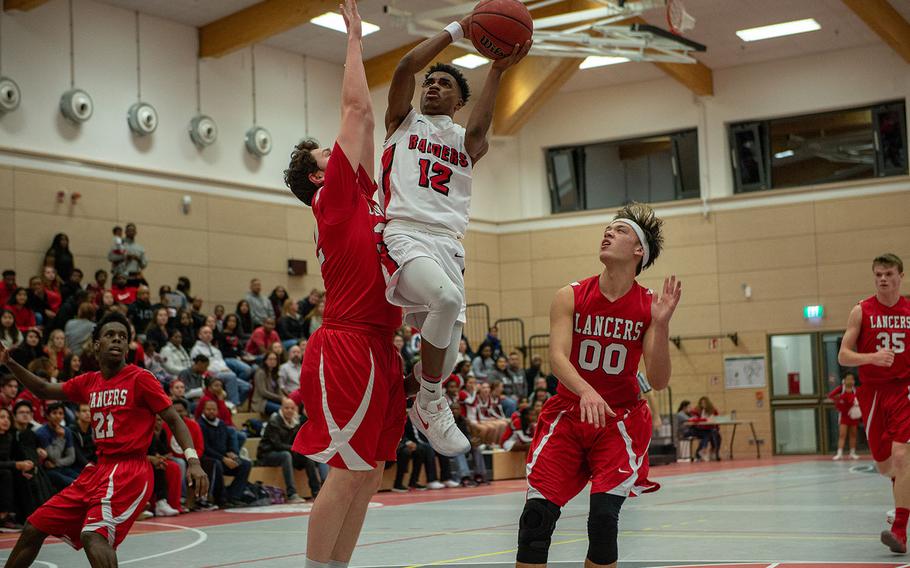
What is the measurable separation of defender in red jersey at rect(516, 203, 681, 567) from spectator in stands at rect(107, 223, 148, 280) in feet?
42.9

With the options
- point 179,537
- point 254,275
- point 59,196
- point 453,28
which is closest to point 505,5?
point 453,28

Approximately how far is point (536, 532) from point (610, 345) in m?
0.91

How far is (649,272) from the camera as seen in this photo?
82.2ft

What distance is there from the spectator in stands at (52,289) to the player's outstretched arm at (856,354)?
11063mm

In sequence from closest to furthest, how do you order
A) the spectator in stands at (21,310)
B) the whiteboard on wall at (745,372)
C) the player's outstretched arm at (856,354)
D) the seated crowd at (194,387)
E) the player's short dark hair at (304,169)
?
the player's short dark hair at (304,169)
the player's outstretched arm at (856,354)
the seated crowd at (194,387)
the spectator in stands at (21,310)
the whiteboard on wall at (745,372)

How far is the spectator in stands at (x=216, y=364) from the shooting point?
616 inches

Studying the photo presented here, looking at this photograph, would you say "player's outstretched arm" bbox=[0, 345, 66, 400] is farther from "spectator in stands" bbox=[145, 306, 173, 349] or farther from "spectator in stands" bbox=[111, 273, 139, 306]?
"spectator in stands" bbox=[111, 273, 139, 306]

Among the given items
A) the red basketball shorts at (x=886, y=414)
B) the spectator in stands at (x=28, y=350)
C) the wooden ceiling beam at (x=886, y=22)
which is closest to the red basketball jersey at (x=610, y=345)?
the red basketball shorts at (x=886, y=414)

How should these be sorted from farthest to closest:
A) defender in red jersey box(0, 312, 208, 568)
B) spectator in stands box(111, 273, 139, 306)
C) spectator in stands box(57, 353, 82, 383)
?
spectator in stands box(111, 273, 139, 306)
spectator in stands box(57, 353, 82, 383)
defender in red jersey box(0, 312, 208, 568)

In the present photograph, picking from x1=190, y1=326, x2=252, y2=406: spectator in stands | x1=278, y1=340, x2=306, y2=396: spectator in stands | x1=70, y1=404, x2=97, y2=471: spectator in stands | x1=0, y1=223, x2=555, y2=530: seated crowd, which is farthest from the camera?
x1=278, y1=340, x2=306, y2=396: spectator in stands

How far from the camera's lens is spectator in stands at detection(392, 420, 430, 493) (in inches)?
602

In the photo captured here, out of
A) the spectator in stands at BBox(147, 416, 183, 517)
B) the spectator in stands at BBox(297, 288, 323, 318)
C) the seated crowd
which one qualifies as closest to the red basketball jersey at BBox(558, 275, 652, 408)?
the seated crowd

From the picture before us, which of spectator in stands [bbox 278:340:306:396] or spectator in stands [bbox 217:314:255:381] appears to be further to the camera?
spectator in stands [bbox 217:314:255:381]

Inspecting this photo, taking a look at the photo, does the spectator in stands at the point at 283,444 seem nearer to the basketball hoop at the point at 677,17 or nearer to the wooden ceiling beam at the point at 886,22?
the basketball hoop at the point at 677,17
